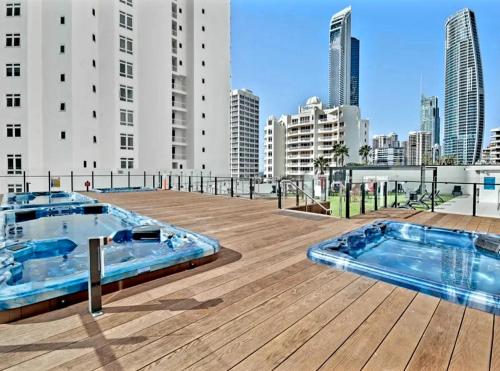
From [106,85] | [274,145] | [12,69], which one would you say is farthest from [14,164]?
[274,145]

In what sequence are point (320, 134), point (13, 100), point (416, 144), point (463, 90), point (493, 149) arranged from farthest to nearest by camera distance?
point (416, 144) → point (493, 149) → point (463, 90) → point (320, 134) → point (13, 100)

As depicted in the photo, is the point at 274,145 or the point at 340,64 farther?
the point at 340,64

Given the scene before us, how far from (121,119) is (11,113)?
596cm

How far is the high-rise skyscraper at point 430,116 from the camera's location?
94375mm

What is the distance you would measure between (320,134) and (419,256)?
5226 centimetres

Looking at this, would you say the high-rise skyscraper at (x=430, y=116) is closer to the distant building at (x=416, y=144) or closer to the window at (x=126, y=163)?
the distant building at (x=416, y=144)

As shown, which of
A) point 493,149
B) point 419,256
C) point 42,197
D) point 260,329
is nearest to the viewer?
point 260,329

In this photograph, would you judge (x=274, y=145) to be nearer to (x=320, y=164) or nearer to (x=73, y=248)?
(x=320, y=164)

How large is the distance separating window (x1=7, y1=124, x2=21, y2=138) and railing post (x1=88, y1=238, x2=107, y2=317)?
64.6 ft

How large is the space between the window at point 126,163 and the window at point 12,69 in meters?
7.49

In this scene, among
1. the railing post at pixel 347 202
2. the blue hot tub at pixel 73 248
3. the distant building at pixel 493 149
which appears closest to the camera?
the blue hot tub at pixel 73 248

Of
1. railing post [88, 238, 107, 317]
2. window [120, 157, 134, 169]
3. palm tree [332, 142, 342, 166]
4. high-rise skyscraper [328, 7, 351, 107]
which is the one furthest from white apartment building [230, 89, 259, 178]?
railing post [88, 238, 107, 317]

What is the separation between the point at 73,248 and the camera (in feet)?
16.5

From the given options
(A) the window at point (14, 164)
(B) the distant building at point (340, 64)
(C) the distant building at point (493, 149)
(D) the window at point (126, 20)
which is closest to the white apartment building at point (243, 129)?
(B) the distant building at point (340, 64)
